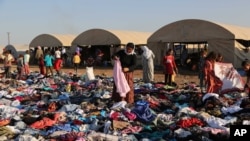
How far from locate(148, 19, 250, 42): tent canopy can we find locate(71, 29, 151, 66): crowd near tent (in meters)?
4.21

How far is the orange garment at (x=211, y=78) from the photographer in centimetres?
1096

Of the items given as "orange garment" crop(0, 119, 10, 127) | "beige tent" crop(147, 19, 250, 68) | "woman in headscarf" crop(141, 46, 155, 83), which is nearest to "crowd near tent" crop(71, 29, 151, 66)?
"beige tent" crop(147, 19, 250, 68)

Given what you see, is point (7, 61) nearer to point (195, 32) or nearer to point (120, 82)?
point (120, 82)

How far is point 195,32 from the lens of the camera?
22969 millimetres

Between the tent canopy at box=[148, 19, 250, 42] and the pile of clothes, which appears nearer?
the pile of clothes

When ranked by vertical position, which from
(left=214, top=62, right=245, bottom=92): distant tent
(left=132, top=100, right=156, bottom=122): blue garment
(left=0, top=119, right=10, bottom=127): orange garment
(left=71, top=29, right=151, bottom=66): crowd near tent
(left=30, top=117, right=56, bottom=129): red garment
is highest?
(left=71, top=29, right=151, bottom=66): crowd near tent

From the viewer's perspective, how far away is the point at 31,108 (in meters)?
10.2

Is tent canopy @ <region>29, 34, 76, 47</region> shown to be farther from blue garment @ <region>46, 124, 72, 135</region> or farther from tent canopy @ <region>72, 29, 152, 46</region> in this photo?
blue garment @ <region>46, 124, 72, 135</region>

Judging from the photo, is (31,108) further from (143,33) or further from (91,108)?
(143,33)

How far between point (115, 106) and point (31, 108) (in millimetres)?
2301

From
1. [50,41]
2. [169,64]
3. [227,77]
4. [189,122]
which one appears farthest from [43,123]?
[50,41]

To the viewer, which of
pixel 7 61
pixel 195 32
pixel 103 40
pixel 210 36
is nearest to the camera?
pixel 7 61

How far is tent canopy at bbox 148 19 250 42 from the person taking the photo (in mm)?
22250

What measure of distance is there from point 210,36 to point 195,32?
93cm
